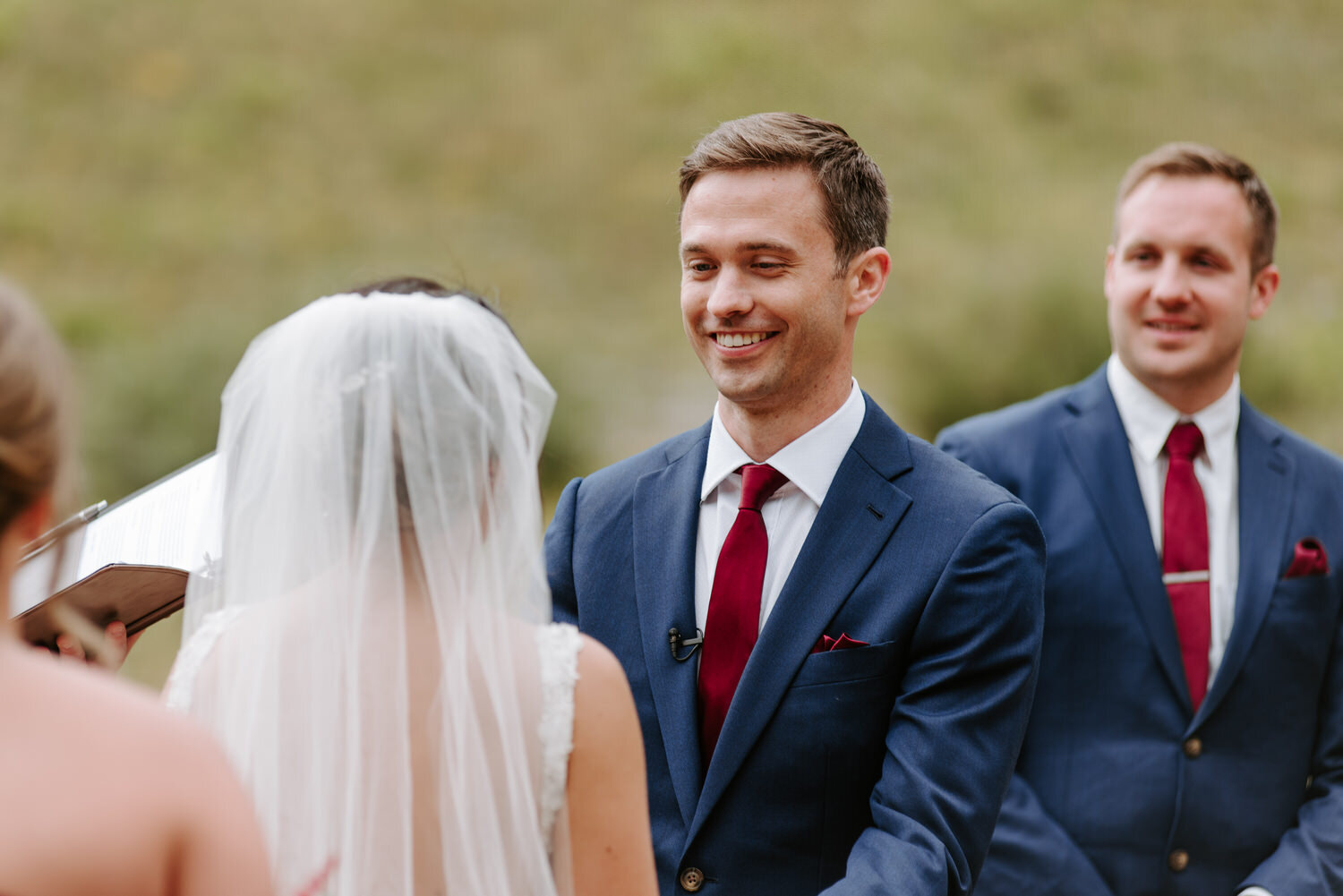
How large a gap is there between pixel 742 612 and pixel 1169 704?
127cm

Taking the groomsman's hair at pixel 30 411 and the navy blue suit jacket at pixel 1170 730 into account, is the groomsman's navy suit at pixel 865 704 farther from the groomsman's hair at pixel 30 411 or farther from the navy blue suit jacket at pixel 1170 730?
the groomsman's hair at pixel 30 411

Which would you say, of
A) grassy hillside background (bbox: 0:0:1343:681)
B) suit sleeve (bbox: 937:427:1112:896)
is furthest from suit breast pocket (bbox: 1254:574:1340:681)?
grassy hillside background (bbox: 0:0:1343:681)

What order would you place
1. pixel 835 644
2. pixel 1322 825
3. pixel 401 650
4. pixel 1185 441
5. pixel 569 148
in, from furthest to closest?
pixel 569 148
pixel 1185 441
pixel 1322 825
pixel 835 644
pixel 401 650

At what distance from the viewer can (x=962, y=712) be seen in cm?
252

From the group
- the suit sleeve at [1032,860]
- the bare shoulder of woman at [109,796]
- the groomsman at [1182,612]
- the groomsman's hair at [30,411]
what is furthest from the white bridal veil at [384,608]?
the groomsman at [1182,612]

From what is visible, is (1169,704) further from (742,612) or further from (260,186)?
(260,186)

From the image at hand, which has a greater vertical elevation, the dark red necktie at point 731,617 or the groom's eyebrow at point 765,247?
the groom's eyebrow at point 765,247

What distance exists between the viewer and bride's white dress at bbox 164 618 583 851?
1862mm

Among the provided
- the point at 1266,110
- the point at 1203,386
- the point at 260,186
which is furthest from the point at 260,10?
the point at 1203,386

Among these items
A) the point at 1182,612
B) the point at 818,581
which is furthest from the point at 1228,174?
the point at 818,581

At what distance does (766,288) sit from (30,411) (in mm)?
1628

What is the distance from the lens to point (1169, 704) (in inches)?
129

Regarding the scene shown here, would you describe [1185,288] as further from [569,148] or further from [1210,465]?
[569,148]

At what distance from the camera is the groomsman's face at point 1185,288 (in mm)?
3465
